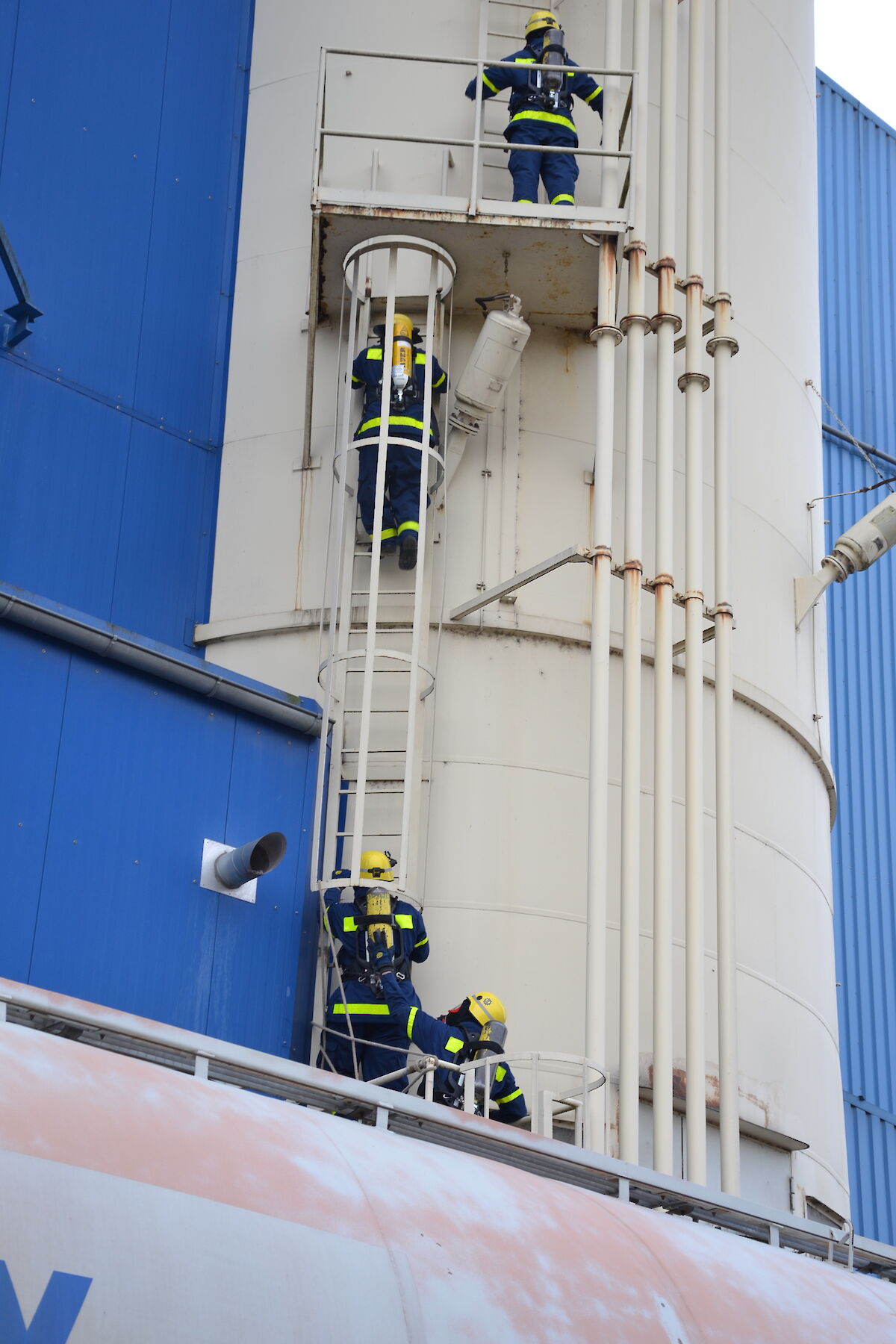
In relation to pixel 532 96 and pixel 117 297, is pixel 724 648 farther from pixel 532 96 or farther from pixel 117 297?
pixel 117 297

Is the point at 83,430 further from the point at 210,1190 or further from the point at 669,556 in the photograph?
the point at 210,1190

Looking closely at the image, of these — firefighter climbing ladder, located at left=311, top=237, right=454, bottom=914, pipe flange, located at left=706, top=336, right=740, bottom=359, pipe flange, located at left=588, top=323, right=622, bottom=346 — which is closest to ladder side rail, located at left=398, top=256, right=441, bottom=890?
firefighter climbing ladder, located at left=311, top=237, right=454, bottom=914

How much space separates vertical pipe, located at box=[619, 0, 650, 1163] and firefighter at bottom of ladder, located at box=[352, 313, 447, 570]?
1.77 metres

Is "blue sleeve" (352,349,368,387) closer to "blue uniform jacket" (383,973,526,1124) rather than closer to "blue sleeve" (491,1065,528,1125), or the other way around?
"blue uniform jacket" (383,973,526,1124)

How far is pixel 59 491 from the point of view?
14.3 metres

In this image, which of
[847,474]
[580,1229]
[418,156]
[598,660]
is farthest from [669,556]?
[847,474]

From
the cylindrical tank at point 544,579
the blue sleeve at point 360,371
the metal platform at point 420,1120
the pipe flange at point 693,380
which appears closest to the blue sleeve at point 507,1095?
the cylindrical tank at point 544,579

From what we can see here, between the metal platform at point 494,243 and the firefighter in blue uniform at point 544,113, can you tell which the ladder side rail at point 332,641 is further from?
the firefighter in blue uniform at point 544,113

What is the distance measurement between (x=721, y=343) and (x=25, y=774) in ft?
24.7

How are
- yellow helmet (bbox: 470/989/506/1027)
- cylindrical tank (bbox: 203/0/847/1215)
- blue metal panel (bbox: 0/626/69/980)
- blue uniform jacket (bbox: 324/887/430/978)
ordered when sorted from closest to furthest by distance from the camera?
1. blue metal panel (bbox: 0/626/69/980)
2. yellow helmet (bbox: 470/989/506/1027)
3. blue uniform jacket (bbox: 324/887/430/978)
4. cylindrical tank (bbox: 203/0/847/1215)

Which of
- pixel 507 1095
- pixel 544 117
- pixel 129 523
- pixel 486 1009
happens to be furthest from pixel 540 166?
pixel 507 1095

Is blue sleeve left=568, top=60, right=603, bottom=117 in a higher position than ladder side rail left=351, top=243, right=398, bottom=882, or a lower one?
higher

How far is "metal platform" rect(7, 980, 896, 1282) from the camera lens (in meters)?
6.23

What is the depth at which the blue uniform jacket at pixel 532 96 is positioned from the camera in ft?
47.7
